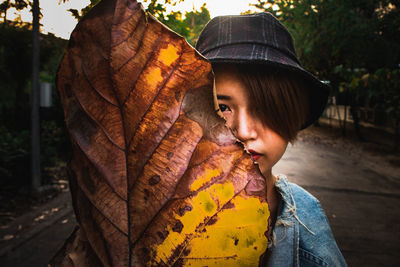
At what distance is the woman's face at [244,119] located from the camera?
0.90 m

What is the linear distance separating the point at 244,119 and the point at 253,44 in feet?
1.01

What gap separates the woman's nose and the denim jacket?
41 centimetres

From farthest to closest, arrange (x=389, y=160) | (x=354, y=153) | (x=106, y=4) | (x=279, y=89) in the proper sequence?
(x=354, y=153) < (x=389, y=160) < (x=279, y=89) < (x=106, y=4)

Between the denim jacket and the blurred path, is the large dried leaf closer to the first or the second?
the denim jacket

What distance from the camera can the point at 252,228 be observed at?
0.81 ft

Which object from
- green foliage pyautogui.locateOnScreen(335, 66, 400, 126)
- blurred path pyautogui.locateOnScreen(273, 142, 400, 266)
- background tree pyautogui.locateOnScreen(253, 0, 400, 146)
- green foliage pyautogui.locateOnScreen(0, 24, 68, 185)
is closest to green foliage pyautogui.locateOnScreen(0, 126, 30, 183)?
green foliage pyautogui.locateOnScreen(0, 24, 68, 185)

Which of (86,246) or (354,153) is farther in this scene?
(354,153)

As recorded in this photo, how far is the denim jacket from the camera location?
39.6 inches

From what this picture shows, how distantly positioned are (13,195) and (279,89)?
4911 mm

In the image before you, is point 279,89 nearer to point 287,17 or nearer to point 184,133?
point 184,133

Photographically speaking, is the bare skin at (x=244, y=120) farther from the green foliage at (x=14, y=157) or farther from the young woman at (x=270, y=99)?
the green foliage at (x=14, y=157)

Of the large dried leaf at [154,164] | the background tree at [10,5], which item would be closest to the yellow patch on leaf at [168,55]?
the large dried leaf at [154,164]

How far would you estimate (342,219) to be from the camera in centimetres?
419

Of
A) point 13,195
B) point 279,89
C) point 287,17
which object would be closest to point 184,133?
point 279,89
